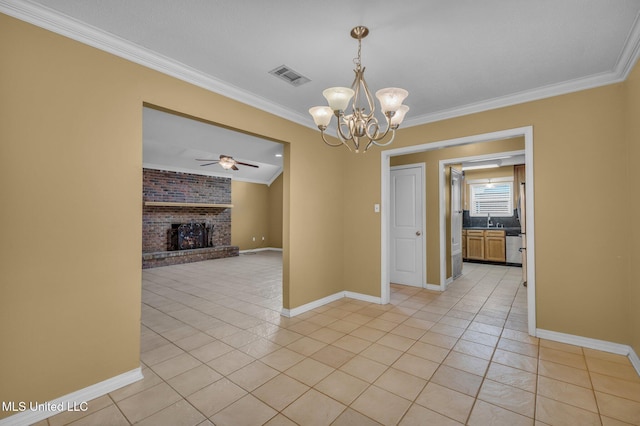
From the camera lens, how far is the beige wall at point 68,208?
5.76 feet

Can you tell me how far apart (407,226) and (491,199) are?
4.34 m

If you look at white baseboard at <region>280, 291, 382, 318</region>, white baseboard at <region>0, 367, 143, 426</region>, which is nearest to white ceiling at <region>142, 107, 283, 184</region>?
white baseboard at <region>280, 291, 382, 318</region>

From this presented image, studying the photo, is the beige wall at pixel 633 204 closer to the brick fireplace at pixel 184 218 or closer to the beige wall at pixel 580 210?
the beige wall at pixel 580 210

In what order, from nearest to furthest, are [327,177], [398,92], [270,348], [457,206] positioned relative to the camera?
[398,92] → [270,348] → [327,177] → [457,206]

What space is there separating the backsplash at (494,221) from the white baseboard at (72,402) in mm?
8348

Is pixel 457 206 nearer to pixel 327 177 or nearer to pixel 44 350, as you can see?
pixel 327 177

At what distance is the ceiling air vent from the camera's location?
2.59m

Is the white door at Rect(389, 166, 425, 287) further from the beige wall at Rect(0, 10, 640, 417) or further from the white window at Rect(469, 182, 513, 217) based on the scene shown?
the white window at Rect(469, 182, 513, 217)

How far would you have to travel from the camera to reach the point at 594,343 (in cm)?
270

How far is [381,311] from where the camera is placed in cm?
379

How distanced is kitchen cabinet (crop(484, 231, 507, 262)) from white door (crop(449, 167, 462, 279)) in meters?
1.99

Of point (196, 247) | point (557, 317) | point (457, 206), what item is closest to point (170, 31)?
point (557, 317)

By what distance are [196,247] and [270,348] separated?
6611mm

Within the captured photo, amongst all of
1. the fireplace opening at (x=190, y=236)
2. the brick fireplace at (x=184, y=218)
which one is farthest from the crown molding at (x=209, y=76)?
the fireplace opening at (x=190, y=236)
